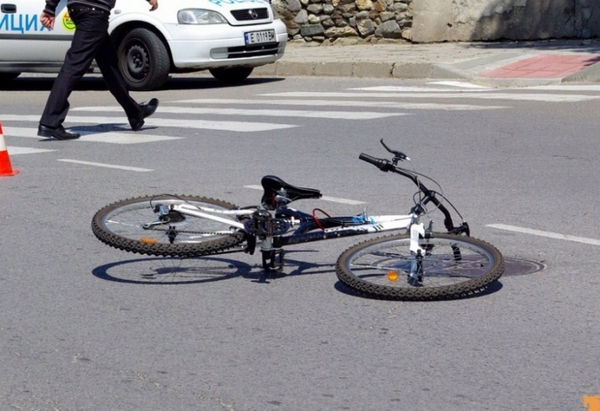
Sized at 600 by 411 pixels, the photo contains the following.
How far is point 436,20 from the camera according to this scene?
19031 mm

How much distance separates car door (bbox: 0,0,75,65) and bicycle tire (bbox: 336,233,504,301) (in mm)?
10635

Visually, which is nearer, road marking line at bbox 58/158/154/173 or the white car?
road marking line at bbox 58/158/154/173

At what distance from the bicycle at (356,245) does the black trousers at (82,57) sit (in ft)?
15.8

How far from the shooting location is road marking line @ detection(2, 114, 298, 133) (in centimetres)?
1088

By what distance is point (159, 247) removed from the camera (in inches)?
216

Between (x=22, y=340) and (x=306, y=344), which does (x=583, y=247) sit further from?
(x=22, y=340)

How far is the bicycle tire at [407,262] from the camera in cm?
530

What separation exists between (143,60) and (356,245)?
10152 millimetres

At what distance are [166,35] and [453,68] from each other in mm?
3719

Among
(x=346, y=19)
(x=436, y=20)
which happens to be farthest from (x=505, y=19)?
(x=346, y=19)

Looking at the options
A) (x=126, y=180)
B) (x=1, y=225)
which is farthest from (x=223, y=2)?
(x=1, y=225)

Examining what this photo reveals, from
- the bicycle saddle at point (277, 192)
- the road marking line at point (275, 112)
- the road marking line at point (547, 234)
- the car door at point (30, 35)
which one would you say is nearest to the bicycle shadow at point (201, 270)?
the bicycle saddle at point (277, 192)

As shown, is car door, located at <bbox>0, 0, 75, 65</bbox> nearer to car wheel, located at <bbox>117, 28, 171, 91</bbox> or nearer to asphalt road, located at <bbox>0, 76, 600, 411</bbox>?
car wheel, located at <bbox>117, 28, 171, 91</bbox>

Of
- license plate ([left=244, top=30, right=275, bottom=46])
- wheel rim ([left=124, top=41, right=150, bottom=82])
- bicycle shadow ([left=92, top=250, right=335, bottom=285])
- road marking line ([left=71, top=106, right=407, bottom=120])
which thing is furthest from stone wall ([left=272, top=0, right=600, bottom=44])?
bicycle shadow ([left=92, top=250, right=335, bottom=285])
